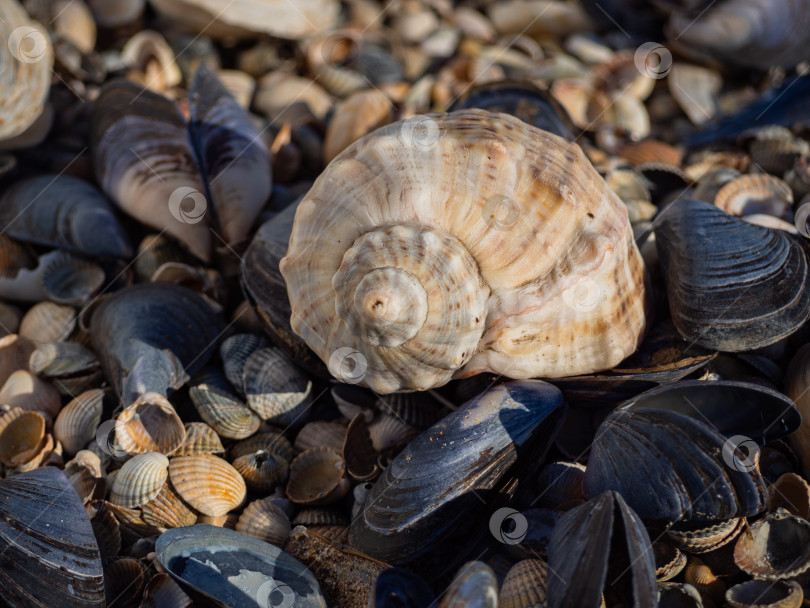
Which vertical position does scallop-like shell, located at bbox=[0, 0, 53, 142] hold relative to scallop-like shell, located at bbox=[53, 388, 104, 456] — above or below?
above

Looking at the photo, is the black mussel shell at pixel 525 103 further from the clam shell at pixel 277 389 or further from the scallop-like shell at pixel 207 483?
the scallop-like shell at pixel 207 483

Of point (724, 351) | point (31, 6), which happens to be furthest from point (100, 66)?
point (724, 351)

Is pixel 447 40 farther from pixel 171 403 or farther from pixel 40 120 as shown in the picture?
pixel 171 403

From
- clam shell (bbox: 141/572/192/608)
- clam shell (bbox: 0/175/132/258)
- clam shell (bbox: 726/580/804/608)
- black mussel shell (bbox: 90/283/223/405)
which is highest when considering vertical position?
clam shell (bbox: 0/175/132/258)

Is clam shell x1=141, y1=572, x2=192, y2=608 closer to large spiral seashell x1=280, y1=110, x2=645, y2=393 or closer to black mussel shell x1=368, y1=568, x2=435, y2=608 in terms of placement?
black mussel shell x1=368, y1=568, x2=435, y2=608

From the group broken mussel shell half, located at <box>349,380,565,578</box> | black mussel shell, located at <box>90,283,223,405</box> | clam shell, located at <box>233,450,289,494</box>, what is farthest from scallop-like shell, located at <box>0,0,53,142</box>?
broken mussel shell half, located at <box>349,380,565,578</box>

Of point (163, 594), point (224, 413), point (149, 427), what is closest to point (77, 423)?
point (149, 427)

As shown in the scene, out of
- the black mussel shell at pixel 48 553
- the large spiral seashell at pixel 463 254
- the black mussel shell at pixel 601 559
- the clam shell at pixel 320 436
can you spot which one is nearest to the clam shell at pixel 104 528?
the black mussel shell at pixel 48 553
